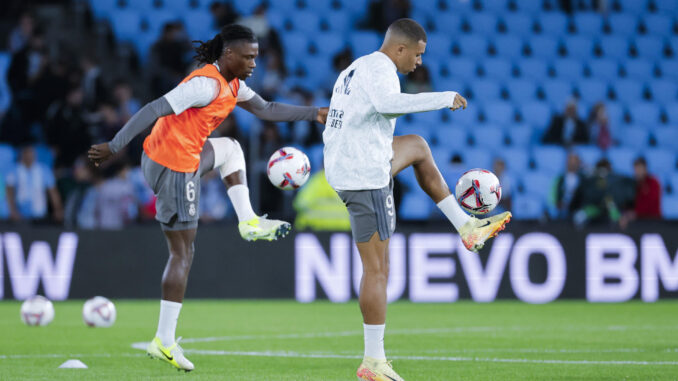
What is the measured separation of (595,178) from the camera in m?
13.9

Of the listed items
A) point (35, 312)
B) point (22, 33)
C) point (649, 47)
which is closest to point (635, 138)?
point (649, 47)

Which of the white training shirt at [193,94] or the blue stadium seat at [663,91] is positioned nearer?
the white training shirt at [193,94]

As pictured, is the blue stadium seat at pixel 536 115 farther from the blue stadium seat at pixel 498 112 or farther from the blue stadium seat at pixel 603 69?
the blue stadium seat at pixel 603 69

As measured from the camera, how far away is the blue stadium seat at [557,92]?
Answer: 1780 centimetres

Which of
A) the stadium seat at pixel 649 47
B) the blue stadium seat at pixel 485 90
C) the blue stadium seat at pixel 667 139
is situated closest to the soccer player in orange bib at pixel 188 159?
the blue stadium seat at pixel 485 90

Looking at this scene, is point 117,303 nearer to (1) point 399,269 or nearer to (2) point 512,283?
(1) point 399,269

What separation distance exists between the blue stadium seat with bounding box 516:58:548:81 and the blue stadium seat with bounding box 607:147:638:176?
2.05 m

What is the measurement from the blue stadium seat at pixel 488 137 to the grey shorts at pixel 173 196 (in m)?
10.4

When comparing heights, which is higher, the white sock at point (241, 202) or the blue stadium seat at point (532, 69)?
the blue stadium seat at point (532, 69)

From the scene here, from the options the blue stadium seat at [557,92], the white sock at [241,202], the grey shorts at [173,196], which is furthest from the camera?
the blue stadium seat at [557,92]

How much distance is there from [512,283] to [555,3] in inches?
323

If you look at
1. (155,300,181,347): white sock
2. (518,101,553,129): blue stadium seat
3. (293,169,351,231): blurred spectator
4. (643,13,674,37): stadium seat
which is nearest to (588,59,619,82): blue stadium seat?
(643,13,674,37): stadium seat

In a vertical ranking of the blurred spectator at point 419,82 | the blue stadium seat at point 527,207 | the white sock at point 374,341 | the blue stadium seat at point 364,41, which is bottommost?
the white sock at point 374,341

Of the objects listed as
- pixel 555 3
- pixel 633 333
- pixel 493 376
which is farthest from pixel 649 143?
pixel 493 376
